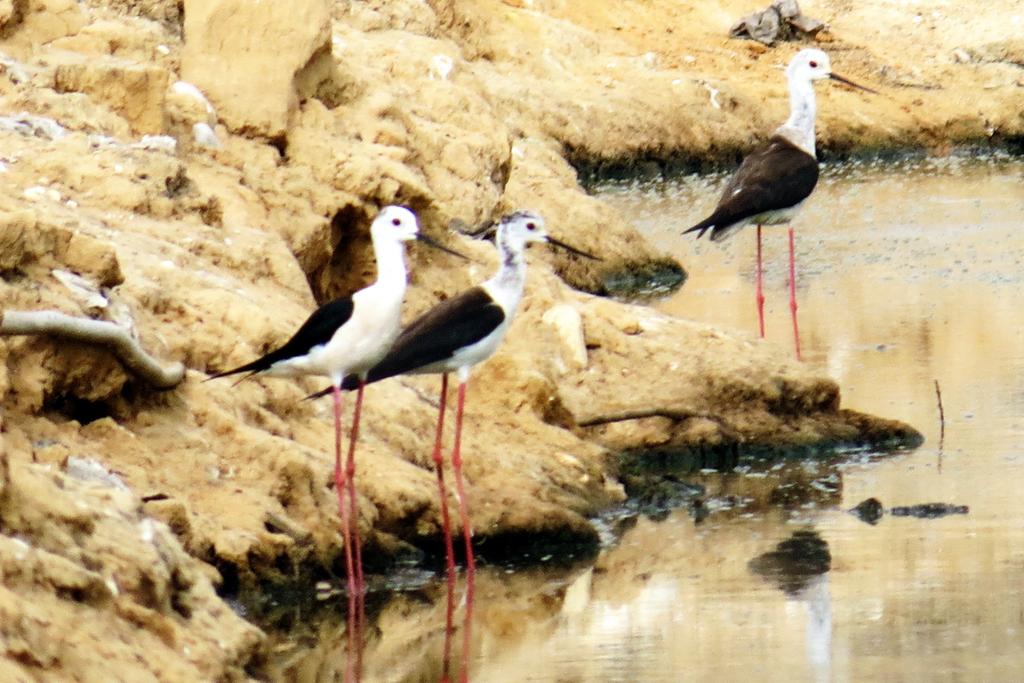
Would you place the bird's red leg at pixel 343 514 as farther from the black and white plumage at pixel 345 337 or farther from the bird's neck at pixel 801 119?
the bird's neck at pixel 801 119

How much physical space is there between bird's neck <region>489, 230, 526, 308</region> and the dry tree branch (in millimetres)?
1571

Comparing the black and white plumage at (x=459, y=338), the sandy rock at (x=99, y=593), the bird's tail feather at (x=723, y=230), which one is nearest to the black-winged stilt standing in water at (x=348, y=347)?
the black and white plumage at (x=459, y=338)

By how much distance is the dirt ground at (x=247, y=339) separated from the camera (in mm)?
6469

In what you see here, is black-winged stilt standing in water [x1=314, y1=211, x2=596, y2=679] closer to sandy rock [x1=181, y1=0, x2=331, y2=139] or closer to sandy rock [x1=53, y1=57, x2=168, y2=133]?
sandy rock [x1=53, y1=57, x2=168, y2=133]

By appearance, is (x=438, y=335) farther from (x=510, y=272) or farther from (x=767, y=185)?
(x=767, y=185)

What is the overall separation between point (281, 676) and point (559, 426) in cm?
335

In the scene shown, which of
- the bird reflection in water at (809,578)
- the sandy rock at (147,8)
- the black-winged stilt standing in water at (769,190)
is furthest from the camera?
the black-winged stilt standing in water at (769,190)

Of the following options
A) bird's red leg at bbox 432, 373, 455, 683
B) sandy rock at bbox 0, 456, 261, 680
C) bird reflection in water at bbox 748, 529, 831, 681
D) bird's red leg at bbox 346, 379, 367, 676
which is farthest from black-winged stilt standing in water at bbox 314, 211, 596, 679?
sandy rock at bbox 0, 456, 261, 680

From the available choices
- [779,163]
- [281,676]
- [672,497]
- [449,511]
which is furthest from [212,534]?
[779,163]

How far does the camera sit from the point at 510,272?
9.21m

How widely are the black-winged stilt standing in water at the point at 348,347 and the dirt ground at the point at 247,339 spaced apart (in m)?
0.18

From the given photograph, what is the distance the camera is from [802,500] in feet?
31.7

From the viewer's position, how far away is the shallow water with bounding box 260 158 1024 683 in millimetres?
7020

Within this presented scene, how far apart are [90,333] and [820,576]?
2.69 m
